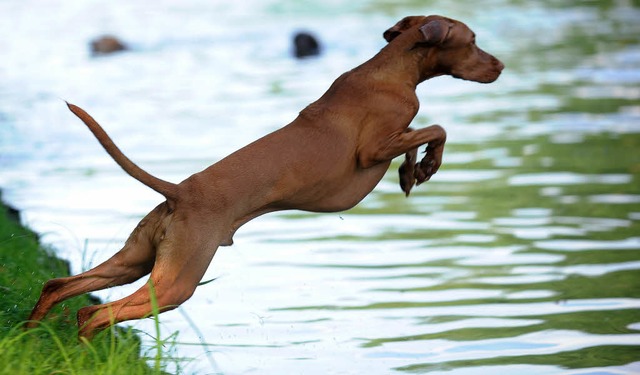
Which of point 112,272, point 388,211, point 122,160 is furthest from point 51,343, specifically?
point 388,211

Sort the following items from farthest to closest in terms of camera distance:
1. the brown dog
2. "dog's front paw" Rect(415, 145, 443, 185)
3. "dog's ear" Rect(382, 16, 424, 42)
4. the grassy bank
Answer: "dog's ear" Rect(382, 16, 424, 42), "dog's front paw" Rect(415, 145, 443, 185), the brown dog, the grassy bank

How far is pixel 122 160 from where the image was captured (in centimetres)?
602

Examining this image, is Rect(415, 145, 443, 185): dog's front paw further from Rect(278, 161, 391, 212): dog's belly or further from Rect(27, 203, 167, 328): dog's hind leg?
Rect(27, 203, 167, 328): dog's hind leg

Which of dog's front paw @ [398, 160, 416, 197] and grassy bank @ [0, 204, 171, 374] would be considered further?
dog's front paw @ [398, 160, 416, 197]

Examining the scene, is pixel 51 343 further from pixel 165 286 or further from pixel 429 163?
pixel 429 163

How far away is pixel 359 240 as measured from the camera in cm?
1019

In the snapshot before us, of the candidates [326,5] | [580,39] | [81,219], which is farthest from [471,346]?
[326,5]

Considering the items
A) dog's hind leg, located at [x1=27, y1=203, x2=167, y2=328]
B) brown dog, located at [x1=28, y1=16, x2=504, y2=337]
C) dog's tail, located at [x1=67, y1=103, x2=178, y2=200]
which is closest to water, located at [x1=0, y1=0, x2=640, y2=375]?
dog's hind leg, located at [x1=27, y1=203, x2=167, y2=328]

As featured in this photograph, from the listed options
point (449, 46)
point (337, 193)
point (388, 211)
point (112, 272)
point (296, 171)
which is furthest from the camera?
point (388, 211)

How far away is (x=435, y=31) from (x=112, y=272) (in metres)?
2.09

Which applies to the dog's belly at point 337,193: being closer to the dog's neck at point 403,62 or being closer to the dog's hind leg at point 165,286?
the dog's neck at point 403,62

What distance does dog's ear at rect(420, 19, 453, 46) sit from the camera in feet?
22.5

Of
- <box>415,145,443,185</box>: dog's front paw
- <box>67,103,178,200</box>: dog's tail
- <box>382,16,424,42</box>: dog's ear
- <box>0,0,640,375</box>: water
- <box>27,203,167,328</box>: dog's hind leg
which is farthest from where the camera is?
<box>0,0,640,375</box>: water

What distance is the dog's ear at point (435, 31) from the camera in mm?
6848
